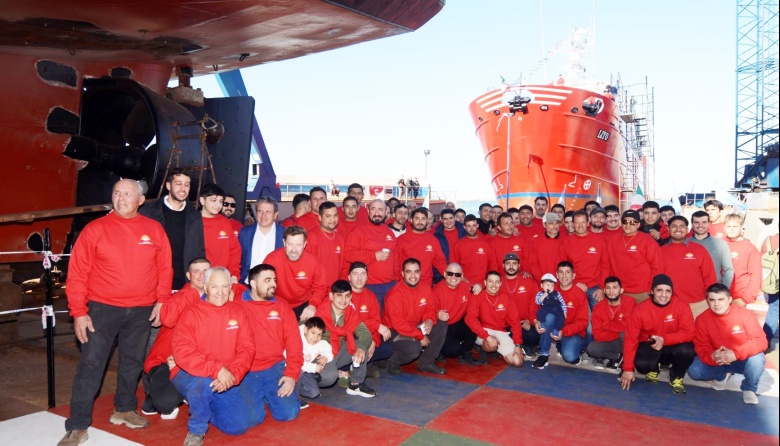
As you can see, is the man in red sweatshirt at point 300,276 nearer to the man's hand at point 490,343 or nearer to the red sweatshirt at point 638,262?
the man's hand at point 490,343

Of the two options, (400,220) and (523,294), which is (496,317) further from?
(400,220)

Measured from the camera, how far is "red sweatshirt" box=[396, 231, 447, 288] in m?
6.37

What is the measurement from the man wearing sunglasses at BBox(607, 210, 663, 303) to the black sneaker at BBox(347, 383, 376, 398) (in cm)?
308

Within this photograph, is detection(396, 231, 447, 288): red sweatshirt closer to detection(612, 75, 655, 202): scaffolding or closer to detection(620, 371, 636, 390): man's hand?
detection(620, 371, 636, 390): man's hand

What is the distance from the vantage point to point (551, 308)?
235 inches

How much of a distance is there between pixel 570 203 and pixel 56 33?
57.8ft

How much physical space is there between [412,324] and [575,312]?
1768mm

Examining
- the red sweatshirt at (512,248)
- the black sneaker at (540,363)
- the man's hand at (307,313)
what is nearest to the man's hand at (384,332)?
the man's hand at (307,313)

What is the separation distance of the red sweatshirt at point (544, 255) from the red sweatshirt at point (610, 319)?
3.49ft

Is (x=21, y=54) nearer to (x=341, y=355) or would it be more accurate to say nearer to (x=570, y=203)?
(x=341, y=355)

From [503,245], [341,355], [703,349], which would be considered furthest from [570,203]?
[341,355]

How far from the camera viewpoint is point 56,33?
5402 mm

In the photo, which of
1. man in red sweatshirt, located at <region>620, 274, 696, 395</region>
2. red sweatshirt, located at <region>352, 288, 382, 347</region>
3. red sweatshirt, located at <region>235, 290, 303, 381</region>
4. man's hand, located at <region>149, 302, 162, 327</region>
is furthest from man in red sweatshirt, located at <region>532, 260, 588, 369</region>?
man's hand, located at <region>149, 302, 162, 327</region>

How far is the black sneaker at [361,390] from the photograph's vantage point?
16.0 ft
